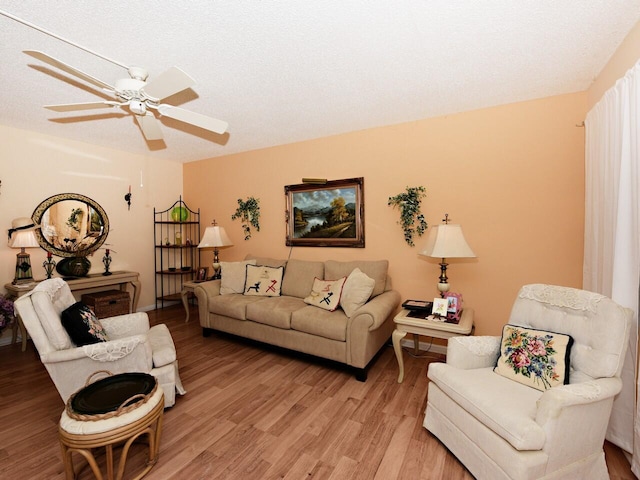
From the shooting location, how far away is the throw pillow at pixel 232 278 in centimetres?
376

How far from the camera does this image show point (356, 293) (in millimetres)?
2891

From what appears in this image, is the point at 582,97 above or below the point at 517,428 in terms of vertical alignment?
above

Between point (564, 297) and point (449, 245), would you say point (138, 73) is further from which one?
point (564, 297)

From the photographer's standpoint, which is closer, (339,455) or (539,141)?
(339,455)

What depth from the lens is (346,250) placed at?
3.79 meters

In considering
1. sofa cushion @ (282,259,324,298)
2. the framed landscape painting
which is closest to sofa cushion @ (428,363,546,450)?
sofa cushion @ (282,259,324,298)

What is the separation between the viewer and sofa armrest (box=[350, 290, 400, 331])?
2.58 m

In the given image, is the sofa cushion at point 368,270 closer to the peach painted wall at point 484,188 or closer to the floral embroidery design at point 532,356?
the peach painted wall at point 484,188

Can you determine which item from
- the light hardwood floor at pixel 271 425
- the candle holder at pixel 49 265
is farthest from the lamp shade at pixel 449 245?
the candle holder at pixel 49 265

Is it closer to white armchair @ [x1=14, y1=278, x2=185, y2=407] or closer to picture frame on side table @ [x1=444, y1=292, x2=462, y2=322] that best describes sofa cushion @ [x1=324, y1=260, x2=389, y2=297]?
picture frame on side table @ [x1=444, y1=292, x2=462, y2=322]

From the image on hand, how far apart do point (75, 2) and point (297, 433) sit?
2844mm

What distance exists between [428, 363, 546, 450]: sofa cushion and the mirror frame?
4652mm

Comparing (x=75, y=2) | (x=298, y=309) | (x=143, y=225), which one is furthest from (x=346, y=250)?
(x=143, y=225)

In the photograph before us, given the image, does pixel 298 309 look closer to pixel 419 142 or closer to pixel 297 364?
pixel 297 364
